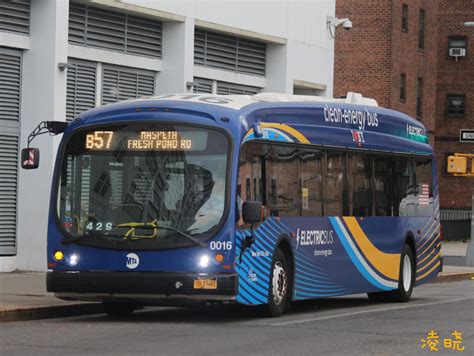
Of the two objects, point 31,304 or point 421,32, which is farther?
point 421,32

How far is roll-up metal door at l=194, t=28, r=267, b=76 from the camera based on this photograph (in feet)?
96.9

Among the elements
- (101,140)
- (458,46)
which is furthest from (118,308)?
(458,46)

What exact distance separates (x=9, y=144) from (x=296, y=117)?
7.51m

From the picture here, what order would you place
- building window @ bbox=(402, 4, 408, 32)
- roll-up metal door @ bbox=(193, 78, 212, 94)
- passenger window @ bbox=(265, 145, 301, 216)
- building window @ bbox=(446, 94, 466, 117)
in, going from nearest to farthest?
passenger window @ bbox=(265, 145, 301, 216)
roll-up metal door @ bbox=(193, 78, 212, 94)
building window @ bbox=(402, 4, 408, 32)
building window @ bbox=(446, 94, 466, 117)

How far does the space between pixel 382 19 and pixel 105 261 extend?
35.1 m

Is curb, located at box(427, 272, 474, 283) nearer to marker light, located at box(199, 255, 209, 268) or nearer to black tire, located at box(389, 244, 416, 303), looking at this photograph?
black tire, located at box(389, 244, 416, 303)

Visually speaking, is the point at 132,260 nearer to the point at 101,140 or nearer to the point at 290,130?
the point at 101,140

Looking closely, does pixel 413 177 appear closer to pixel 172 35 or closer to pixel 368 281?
pixel 368 281

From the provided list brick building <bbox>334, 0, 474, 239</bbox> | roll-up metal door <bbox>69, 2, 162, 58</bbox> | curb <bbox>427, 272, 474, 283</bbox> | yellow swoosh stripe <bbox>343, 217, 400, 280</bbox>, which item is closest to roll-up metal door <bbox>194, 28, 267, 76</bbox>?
roll-up metal door <bbox>69, 2, 162, 58</bbox>

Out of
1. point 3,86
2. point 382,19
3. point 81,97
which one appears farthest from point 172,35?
point 382,19

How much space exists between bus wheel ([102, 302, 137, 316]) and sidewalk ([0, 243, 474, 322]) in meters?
0.27

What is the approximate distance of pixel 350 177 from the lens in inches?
805

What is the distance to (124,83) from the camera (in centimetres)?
2705

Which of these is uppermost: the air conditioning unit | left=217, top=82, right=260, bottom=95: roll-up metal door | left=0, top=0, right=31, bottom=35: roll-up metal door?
the air conditioning unit
